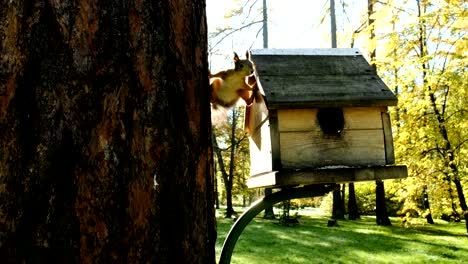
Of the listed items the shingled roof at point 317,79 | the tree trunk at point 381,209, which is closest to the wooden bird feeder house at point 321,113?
the shingled roof at point 317,79

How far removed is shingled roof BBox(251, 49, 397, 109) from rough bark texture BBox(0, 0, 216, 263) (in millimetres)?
1224

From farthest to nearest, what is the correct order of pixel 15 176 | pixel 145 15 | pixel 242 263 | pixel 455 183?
pixel 455 183, pixel 242 263, pixel 145 15, pixel 15 176

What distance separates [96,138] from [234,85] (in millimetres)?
2192

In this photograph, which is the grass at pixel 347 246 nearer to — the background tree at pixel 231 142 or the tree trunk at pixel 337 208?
the tree trunk at pixel 337 208

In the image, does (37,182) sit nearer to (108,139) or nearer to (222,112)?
(108,139)

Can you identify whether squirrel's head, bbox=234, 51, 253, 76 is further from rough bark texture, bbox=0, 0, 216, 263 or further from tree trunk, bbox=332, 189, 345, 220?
tree trunk, bbox=332, 189, 345, 220

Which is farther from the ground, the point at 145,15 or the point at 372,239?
the point at 145,15

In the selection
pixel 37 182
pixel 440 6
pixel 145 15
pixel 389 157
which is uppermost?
pixel 440 6

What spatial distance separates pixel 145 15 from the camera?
3.53 ft

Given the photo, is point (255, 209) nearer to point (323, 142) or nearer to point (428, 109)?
point (323, 142)

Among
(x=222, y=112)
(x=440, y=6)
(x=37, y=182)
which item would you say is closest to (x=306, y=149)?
(x=222, y=112)

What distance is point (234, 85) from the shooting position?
3123 millimetres

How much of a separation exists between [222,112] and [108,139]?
2.40 meters

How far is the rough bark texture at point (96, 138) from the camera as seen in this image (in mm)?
937
